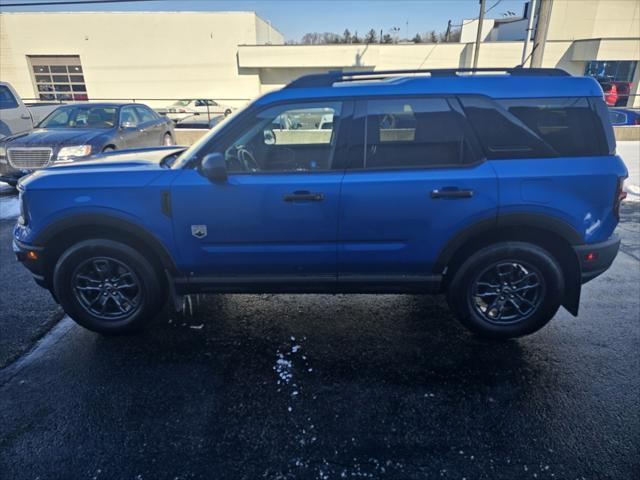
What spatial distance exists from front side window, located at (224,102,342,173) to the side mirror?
18 cm

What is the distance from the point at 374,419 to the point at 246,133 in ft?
7.20

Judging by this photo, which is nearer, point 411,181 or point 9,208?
point 411,181

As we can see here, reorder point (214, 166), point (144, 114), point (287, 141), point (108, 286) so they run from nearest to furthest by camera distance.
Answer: point (214, 166) → point (108, 286) → point (287, 141) → point (144, 114)

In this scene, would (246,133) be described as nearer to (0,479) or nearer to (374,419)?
(374,419)

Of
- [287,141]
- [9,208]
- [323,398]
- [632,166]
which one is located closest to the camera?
[323,398]

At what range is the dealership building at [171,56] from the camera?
3350 cm

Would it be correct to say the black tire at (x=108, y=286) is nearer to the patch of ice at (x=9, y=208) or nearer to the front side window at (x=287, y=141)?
the front side window at (x=287, y=141)

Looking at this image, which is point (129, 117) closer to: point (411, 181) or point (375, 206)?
point (375, 206)

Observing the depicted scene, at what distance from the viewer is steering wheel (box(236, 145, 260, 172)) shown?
3110mm

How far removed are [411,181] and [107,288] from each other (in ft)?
8.23

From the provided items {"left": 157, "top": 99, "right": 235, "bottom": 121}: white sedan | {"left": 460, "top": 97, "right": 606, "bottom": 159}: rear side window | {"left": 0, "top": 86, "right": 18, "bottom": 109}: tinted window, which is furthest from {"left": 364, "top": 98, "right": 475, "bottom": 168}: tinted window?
{"left": 157, "top": 99, "right": 235, "bottom": 121}: white sedan

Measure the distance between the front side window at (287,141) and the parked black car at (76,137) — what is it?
546cm

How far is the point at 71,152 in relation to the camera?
7.41 metres

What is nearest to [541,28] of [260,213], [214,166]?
[260,213]
